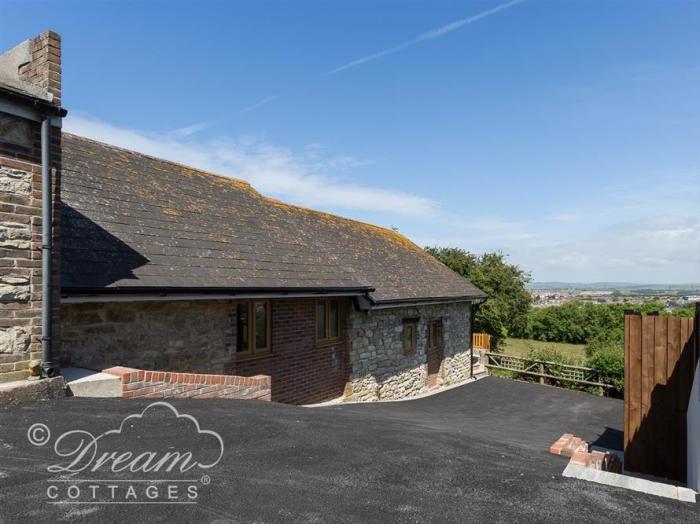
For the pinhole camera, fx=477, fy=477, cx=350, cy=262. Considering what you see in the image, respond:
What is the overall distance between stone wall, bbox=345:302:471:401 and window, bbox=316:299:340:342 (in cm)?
42

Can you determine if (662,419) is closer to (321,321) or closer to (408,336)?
(321,321)

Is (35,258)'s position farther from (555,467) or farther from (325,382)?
(325,382)

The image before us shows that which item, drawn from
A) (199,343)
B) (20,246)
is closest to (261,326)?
(199,343)

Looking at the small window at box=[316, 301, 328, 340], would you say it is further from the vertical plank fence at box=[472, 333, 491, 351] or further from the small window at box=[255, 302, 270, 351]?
the vertical plank fence at box=[472, 333, 491, 351]

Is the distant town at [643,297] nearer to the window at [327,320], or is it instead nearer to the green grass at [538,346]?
the green grass at [538,346]

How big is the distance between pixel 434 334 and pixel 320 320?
6.56 metres

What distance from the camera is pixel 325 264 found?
11.3m

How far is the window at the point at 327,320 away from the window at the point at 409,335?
316 centimetres

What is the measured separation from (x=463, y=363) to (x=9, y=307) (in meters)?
16.0

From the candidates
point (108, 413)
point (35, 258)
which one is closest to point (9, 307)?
point (35, 258)

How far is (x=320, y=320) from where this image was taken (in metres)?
11.0

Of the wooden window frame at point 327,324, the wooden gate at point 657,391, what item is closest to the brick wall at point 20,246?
the wooden window frame at point 327,324

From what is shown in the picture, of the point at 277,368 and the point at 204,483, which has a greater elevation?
the point at 204,483

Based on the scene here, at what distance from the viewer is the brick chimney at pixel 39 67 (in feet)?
16.0
